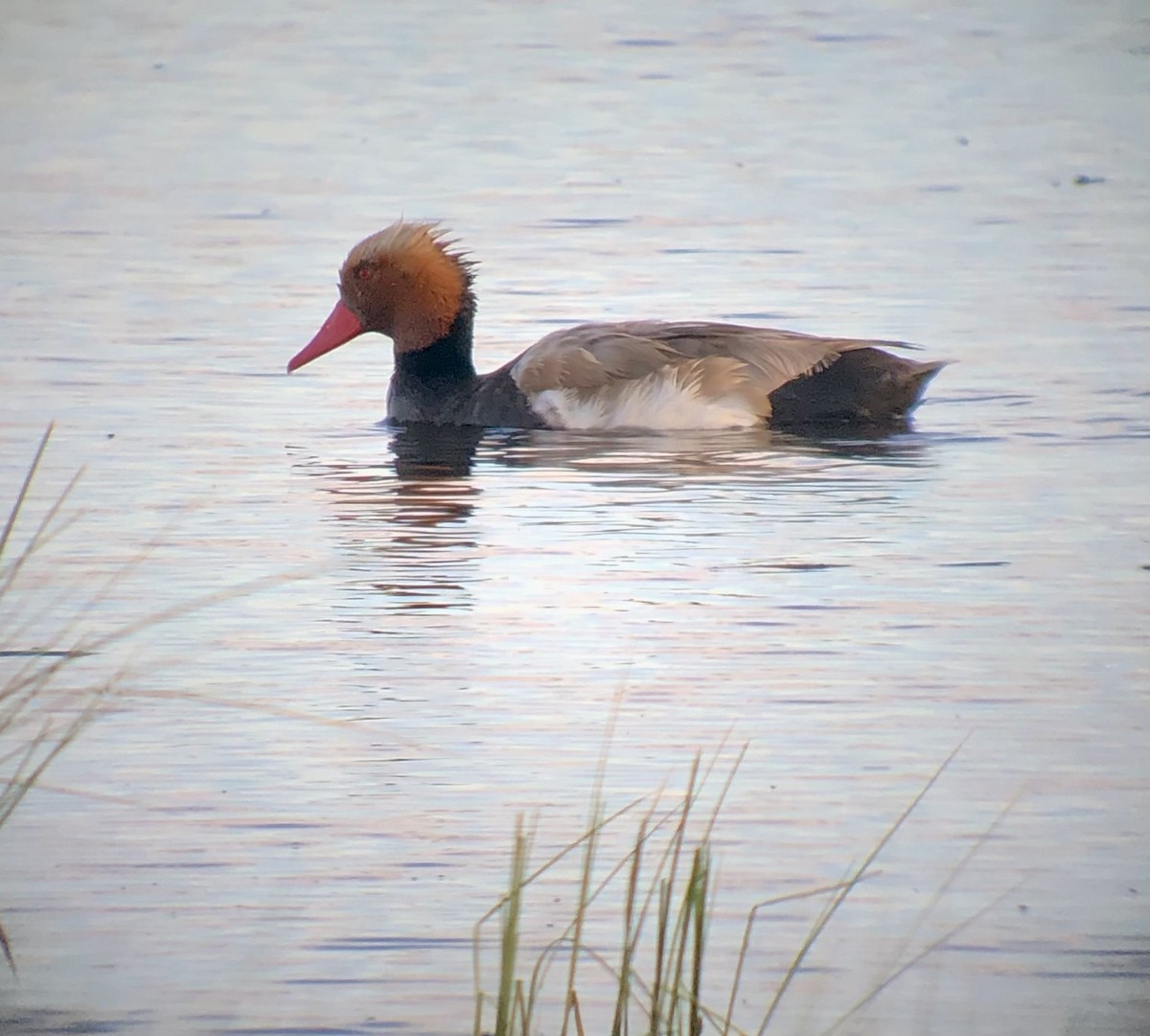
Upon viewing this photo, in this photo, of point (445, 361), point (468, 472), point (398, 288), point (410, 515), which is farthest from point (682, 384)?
point (410, 515)

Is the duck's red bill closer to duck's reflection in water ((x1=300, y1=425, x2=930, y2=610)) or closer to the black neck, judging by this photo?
the black neck

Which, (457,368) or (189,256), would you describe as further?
(189,256)

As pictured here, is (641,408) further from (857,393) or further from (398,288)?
(398,288)

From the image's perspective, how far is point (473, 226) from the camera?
49.0ft

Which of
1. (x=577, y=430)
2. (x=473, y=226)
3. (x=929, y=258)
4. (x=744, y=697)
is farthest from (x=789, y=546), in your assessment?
(x=473, y=226)

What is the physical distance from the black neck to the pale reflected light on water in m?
0.26

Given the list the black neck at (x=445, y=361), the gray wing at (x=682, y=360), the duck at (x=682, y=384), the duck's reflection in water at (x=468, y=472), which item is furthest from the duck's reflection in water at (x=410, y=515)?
the gray wing at (x=682, y=360)

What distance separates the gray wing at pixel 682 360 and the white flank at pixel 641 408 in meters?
0.03

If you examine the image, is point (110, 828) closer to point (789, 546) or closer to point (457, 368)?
point (789, 546)

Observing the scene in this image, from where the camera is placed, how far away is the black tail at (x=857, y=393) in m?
10.6

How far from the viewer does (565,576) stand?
7652mm

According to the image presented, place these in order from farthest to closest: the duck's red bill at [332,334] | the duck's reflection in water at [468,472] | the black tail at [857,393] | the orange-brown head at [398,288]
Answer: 1. the orange-brown head at [398,288]
2. the duck's red bill at [332,334]
3. the black tail at [857,393]
4. the duck's reflection in water at [468,472]

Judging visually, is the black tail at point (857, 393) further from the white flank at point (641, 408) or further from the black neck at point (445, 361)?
the black neck at point (445, 361)

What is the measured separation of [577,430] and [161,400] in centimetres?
167
